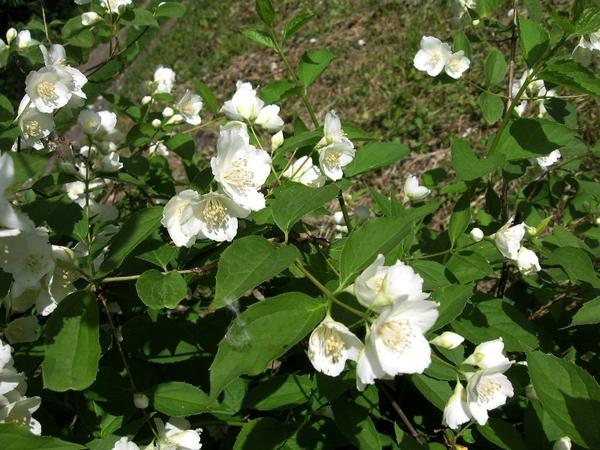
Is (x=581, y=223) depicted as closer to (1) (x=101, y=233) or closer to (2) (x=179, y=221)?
(2) (x=179, y=221)

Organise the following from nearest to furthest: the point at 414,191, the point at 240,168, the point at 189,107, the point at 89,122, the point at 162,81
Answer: the point at 240,168
the point at 89,122
the point at 414,191
the point at 189,107
the point at 162,81

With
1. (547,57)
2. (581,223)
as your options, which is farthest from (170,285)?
(581,223)

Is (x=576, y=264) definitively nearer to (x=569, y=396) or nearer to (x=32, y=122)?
(x=569, y=396)

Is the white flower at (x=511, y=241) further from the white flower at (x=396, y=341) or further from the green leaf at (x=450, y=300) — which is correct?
the white flower at (x=396, y=341)

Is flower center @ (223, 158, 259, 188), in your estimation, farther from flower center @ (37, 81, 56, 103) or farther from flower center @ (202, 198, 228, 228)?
flower center @ (37, 81, 56, 103)

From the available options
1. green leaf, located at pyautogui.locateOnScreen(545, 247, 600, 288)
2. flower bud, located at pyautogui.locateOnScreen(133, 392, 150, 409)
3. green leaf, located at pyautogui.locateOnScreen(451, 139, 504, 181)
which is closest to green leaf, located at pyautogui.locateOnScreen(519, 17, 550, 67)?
green leaf, located at pyautogui.locateOnScreen(451, 139, 504, 181)

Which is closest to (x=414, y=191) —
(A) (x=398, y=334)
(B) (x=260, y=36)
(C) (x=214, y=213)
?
(B) (x=260, y=36)

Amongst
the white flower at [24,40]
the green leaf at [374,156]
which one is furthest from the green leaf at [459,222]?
the white flower at [24,40]
